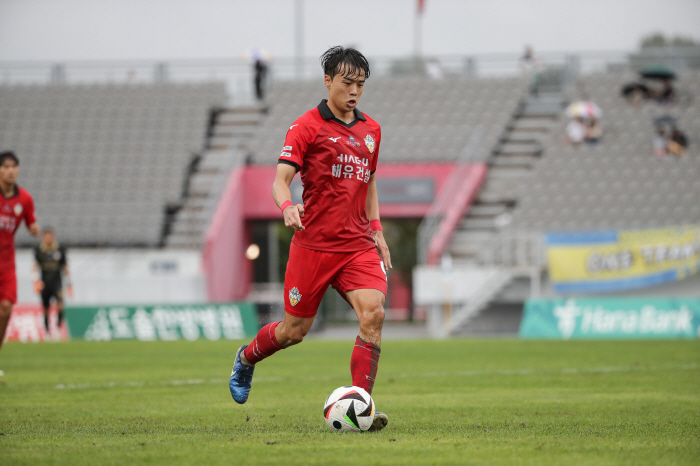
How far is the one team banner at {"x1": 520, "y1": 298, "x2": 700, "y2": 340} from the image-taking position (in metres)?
21.0

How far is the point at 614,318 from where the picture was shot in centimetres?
2159

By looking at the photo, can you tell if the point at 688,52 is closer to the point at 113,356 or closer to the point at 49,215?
the point at 49,215

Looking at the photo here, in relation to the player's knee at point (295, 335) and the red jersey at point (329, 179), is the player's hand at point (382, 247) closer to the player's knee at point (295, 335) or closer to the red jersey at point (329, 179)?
the red jersey at point (329, 179)

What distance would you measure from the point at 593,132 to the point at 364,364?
26.1m

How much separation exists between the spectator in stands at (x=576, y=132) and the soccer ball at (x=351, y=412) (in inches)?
1024

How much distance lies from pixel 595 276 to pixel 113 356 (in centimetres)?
1385

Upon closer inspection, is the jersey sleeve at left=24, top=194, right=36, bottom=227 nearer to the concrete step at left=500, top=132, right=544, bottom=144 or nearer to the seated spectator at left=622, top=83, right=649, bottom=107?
the concrete step at left=500, top=132, right=544, bottom=144

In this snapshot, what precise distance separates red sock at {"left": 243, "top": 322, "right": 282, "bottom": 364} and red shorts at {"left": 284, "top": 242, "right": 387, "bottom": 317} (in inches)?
14.4

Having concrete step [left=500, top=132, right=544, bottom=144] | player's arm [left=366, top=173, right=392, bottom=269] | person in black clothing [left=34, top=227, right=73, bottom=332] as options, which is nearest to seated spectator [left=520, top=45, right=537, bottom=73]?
concrete step [left=500, top=132, right=544, bottom=144]

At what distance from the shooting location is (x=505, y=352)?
15.8m

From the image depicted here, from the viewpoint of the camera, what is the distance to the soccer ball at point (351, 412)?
591 cm

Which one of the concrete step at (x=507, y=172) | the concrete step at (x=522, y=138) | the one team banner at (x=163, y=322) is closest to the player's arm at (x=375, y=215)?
the one team banner at (x=163, y=322)

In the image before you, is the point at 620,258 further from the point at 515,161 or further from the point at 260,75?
the point at 260,75

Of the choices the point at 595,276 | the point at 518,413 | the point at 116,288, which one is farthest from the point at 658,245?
the point at 518,413
